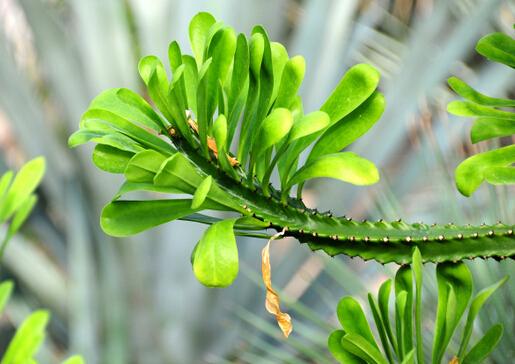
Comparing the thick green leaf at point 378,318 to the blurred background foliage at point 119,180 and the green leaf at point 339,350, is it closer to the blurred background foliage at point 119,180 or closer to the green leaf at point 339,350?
the green leaf at point 339,350

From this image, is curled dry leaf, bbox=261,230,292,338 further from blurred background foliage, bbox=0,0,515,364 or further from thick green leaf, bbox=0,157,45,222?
blurred background foliage, bbox=0,0,515,364

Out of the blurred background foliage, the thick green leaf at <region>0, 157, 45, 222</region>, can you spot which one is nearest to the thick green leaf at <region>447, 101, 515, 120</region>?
the thick green leaf at <region>0, 157, 45, 222</region>

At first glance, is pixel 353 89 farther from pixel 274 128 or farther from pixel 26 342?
pixel 26 342

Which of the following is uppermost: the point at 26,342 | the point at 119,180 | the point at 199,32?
the point at 199,32

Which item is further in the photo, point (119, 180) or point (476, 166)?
point (119, 180)

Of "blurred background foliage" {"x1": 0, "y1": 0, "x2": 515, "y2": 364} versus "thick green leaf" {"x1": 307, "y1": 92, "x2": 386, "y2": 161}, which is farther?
"blurred background foliage" {"x1": 0, "y1": 0, "x2": 515, "y2": 364}

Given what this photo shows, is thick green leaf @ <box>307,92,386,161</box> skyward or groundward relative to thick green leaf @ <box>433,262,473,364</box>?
skyward

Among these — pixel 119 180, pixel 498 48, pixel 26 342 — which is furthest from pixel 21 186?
pixel 119 180
